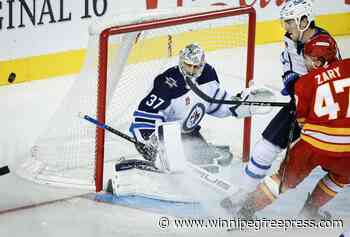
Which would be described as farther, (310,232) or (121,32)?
(310,232)

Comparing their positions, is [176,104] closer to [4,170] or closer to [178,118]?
[178,118]

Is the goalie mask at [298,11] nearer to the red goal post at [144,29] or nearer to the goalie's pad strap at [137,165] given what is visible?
the red goal post at [144,29]

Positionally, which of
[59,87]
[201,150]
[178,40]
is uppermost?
[178,40]

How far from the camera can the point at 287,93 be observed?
9.97ft

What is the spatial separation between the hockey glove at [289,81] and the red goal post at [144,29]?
0.42ft

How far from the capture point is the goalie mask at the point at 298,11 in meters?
3.06

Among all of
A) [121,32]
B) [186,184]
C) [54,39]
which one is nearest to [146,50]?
[121,32]

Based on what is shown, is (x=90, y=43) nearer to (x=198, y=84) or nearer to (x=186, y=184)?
(x=198, y=84)

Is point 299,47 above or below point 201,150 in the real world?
above

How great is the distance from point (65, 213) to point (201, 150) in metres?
0.56

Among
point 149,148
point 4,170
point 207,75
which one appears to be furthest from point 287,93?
point 4,170

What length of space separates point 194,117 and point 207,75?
16cm

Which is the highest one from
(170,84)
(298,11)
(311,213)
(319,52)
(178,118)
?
(298,11)

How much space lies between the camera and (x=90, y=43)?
2986mm
